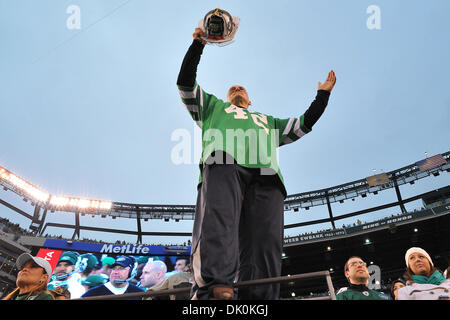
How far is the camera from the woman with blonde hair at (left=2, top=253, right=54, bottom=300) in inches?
114

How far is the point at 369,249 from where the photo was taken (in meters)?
25.2

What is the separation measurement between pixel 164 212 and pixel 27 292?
91.7ft

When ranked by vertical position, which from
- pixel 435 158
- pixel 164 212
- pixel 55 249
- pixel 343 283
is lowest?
pixel 343 283

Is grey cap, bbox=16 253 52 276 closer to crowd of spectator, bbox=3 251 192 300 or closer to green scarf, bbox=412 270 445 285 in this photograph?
green scarf, bbox=412 270 445 285

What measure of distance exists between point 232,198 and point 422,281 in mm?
3232

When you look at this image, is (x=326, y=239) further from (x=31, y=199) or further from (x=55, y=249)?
(x=31, y=199)

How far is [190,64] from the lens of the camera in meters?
2.18

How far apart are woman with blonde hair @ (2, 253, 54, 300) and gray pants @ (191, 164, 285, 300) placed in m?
2.14

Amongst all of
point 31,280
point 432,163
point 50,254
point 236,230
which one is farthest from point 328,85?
point 432,163

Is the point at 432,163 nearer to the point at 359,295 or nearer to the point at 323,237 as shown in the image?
the point at 323,237

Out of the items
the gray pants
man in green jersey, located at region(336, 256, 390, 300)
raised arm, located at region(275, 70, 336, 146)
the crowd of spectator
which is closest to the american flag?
the crowd of spectator

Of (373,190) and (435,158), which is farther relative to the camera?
(373,190)

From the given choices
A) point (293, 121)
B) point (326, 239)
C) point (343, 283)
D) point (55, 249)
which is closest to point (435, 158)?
point (326, 239)

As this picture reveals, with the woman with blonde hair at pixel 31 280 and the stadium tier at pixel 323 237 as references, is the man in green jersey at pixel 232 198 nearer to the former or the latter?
the woman with blonde hair at pixel 31 280
